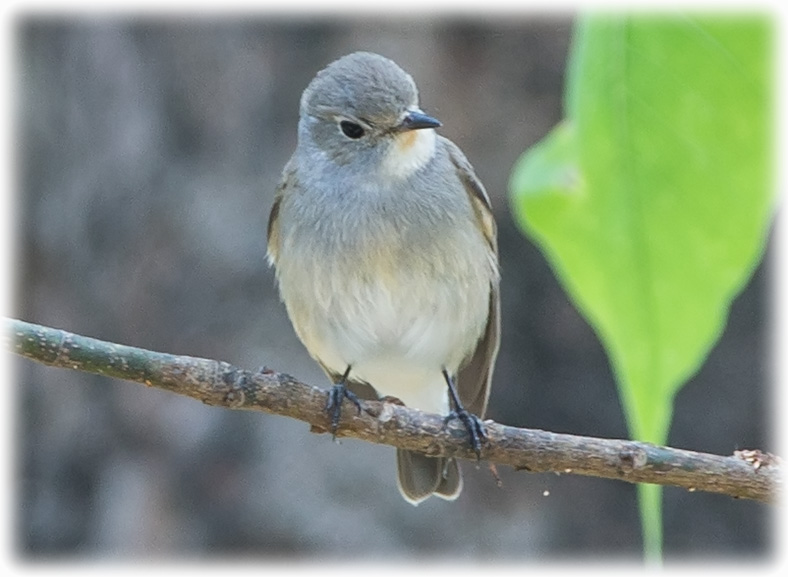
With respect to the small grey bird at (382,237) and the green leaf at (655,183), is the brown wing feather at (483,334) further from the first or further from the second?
the green leaf at (655,183)

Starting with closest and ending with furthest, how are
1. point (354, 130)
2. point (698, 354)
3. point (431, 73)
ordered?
point (698, 354), point (354, 130), point (431, 73)

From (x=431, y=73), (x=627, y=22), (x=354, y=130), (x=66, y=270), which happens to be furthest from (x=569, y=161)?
(x=66, y=270)

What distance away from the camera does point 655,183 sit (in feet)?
2.03

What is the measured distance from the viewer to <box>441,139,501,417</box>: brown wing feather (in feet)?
12.0

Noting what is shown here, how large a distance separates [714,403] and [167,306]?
241 centimetres

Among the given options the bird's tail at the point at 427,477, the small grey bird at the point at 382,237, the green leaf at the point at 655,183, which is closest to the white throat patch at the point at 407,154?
the small grey bird at the point at 382,237

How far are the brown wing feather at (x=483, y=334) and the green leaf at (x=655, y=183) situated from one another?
2.97m

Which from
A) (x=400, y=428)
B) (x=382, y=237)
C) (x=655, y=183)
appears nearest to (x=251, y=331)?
(x=382, y=237)

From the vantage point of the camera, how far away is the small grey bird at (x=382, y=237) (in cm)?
330

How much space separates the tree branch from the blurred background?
201 centimetres

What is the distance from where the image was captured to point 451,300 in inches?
135

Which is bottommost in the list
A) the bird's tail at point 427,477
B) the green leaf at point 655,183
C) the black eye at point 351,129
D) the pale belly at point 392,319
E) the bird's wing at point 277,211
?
the green leaf at point 655,183

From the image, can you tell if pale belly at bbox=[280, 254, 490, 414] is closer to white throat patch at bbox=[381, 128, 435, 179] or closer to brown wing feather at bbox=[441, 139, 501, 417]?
brown wing feather at bbox=[441, 139, 501, 417]

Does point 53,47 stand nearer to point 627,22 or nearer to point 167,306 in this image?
point 167,306
